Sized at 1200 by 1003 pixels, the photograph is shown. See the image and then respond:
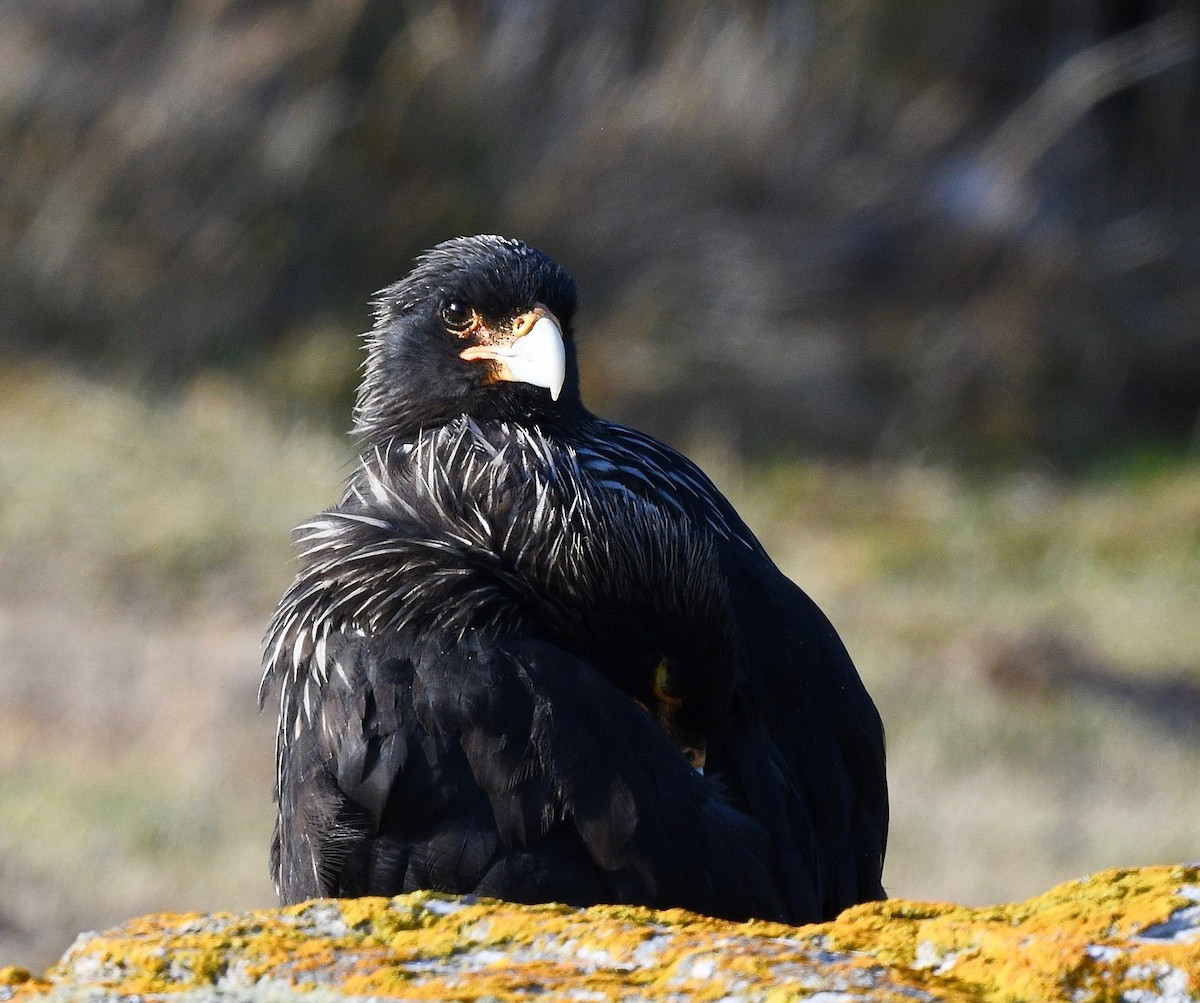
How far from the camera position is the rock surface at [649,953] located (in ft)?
4.97

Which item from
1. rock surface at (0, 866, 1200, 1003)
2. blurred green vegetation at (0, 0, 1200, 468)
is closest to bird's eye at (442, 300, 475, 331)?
rock surface at (0, 866, 1200, 1003)

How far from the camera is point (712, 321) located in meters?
8.94

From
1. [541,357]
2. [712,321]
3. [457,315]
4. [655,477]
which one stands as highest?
[712,321]

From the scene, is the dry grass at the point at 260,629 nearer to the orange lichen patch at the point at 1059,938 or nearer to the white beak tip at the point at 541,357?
the white beak tip at the point at 541,357

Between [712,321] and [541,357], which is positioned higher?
[712,321]

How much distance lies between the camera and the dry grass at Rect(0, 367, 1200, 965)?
514 cm

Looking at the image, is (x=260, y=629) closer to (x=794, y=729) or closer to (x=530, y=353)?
(x=530, y=353)

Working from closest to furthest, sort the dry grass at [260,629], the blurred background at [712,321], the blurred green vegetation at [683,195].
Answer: the dry grass at [260,629] < the blurred background at [712,321] < the blurred green vegetation at [683,195]

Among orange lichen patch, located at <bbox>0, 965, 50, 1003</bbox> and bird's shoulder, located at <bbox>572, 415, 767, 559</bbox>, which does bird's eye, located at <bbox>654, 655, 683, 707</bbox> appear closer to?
bird's shoulder, located at <bbox>572, 415, 767, 559</bbox>

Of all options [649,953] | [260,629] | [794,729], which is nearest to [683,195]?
[260,629]

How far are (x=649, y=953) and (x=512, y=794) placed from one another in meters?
1.00

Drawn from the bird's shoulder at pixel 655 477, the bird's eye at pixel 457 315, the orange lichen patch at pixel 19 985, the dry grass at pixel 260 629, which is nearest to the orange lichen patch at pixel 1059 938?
the orange lichen patch at pixel 19 985

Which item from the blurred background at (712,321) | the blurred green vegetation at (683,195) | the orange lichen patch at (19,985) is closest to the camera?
the orange lichen patch at (19,985)

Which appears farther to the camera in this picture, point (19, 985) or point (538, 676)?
point (538, 676)
